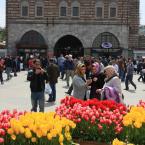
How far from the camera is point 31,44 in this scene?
56344 millimetres

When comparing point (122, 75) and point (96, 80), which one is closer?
point (96, 80)

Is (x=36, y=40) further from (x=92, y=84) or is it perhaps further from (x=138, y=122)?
(x=138, y=122)

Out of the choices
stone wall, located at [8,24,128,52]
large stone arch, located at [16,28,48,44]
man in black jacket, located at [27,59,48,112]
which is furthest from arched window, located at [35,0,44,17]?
man in black jacket, located at [27,59,48,112]

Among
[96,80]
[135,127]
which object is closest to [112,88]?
[96,80]

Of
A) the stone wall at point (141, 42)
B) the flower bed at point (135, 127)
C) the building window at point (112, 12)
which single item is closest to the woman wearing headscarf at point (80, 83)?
the flower bed at point (135, 127)

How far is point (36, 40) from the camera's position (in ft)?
186

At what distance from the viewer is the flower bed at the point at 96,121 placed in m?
8.89

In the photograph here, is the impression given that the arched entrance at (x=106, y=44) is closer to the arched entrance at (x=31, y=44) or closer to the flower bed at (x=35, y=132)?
the arched entrance at (x=31, y=44)

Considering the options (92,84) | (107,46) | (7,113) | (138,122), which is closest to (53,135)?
(7,113)

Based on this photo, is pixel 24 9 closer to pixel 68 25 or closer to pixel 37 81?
pixel 68 25

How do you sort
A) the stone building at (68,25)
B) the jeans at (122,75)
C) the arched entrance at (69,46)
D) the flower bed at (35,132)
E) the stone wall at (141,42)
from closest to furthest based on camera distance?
the flower bed at (35,132)
the jeans at (122,75)
the stone building at (68,25)
the arched entrance at (69,46)
the stone wall at (141,42)

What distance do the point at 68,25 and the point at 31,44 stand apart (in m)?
4.33

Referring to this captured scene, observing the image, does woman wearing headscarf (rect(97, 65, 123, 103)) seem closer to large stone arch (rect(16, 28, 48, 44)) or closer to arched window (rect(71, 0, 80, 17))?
large stone arch (rect(16, 28, 48, 44))

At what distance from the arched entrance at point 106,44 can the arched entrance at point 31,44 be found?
5308mm
